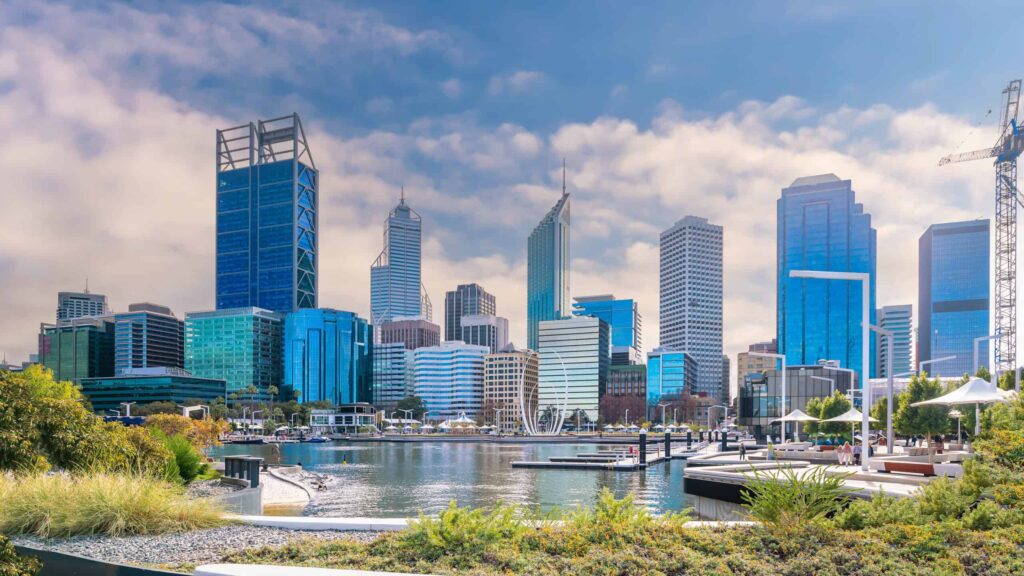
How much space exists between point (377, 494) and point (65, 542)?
97.8 feet

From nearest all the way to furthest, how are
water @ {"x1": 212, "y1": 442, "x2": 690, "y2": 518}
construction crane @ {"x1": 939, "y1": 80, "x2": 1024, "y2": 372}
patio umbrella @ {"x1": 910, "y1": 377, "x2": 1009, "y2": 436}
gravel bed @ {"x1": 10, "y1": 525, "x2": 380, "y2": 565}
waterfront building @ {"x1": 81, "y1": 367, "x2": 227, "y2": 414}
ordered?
gravel bed @ {"x1": 10, "y1": 525, "x2": 380, "y2": 565} < patio umbrella @ {"x1": 910, "y1": 377, "x2": 1009, "y2": 436} < water @ {"x1": 212, "y1": 442, "x2": 690, "y2": 518} < construction crane @ {"x1": 939, "y1": 80, "x2": 1024, "y2": 372} < waterfront building @ {"x1": 81, "y1": 367, "x2": 227, "y2": 414}

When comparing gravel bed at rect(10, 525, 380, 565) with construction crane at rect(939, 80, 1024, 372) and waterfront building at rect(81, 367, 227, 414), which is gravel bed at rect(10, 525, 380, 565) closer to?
construction crane at rect(939, 80, 1024, 372)

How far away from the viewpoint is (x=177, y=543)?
10.5m

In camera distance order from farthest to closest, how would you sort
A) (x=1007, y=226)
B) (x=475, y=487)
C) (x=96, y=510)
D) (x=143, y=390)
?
1. (x=143, y=390)
2. (x=1007, y=226)
3. (x=475, y=487)
4. (x=96, y=510)

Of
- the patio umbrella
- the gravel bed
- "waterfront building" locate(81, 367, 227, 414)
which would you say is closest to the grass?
the gravel bed

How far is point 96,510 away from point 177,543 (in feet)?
5.42

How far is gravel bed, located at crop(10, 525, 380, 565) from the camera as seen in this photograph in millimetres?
9781

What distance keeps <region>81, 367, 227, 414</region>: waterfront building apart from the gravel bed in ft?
585

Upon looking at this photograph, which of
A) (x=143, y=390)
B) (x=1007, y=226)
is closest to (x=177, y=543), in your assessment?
(x=1007, y=226)

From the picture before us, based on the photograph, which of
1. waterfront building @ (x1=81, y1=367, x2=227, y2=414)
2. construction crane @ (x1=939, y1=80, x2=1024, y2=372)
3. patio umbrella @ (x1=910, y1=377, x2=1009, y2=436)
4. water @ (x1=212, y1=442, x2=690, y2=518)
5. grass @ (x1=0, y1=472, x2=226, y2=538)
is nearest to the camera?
grass @ (x1=0, y1=472, x2=226, y2=538)

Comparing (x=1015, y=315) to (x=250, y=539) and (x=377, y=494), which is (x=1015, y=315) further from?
(x=250, y=539)

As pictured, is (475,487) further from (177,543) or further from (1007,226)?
(1007,226)

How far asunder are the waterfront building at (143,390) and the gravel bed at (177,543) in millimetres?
178211

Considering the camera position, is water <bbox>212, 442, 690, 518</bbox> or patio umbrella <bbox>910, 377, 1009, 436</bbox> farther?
water <bbox>212, 442, 690, 518</bbox>
